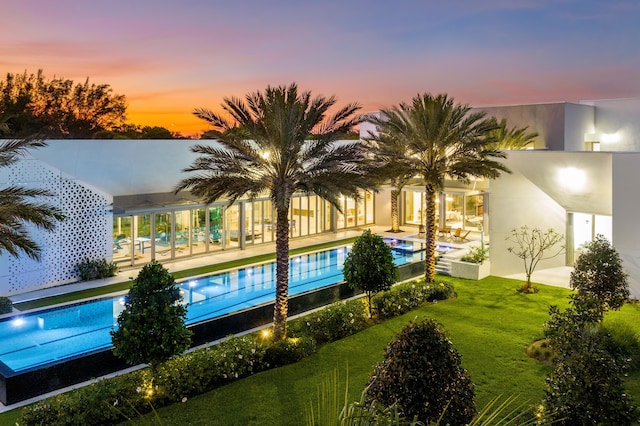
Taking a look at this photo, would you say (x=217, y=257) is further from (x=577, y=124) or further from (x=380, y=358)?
(x=577, y=124)

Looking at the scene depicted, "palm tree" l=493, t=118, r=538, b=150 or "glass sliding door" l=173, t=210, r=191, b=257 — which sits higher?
"palm tree" l=493, t=118, r=538, b=150

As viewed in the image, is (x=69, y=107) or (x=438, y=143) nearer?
(x=438, y=143)

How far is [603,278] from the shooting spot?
1493cm

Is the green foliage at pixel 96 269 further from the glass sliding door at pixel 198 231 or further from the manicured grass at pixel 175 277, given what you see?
the glass sliding door at pixel 198 231

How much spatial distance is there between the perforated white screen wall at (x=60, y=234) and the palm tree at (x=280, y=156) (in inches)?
342

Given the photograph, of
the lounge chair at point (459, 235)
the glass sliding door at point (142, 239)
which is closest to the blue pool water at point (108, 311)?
the glass sliding door at point (142, 239)

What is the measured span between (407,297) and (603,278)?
6142mm

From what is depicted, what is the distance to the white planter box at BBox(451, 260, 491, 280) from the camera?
75.0 feet

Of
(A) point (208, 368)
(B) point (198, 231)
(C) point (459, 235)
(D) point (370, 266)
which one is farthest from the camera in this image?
(C) point (459, 235)

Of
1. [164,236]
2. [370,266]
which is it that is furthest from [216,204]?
[370,266]

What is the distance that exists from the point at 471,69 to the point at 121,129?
116 feet

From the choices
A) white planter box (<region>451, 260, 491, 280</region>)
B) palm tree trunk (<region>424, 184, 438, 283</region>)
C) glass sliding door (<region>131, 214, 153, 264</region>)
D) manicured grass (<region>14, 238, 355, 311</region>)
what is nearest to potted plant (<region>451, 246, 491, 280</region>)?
white planter box (<region>451, 260, 491, 280</region>)

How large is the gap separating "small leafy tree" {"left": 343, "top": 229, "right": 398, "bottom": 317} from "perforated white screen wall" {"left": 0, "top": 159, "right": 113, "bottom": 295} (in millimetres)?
11734

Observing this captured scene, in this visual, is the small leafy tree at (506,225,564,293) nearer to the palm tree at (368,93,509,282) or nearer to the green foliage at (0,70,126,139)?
the palm tree at (368,93,509,282)
